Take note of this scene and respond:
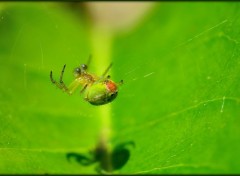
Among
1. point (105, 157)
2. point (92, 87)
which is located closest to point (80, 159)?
point (105, 157)

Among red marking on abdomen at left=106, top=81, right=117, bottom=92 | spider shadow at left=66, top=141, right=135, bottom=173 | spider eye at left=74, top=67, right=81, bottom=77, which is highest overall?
spider eye at left=74, top=67, right=81, bottom=77

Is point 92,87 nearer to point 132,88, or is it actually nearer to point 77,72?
point 77,72

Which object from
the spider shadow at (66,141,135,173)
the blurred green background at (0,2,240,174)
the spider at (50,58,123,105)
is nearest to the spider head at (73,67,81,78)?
the spider at (50,58,123,105)

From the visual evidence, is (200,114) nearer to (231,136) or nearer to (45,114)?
(231,136)

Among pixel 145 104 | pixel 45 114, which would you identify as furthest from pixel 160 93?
pixel 45 114

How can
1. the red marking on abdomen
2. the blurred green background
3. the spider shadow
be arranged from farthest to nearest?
the spider shadow → the red marking on abdomen → the blurred green background

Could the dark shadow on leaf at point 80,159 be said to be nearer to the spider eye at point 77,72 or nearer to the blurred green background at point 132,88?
the blurred green background at point 132,88

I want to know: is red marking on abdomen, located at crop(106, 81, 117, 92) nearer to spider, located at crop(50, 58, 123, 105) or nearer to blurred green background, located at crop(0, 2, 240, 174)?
spider, located at crop(50, 58, 123, 105)
